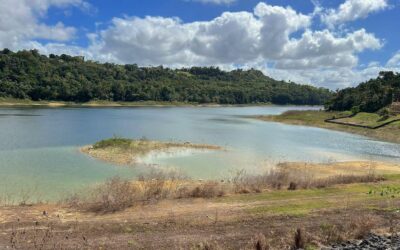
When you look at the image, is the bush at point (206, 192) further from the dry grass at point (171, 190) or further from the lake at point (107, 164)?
the lake at point (107, 164)

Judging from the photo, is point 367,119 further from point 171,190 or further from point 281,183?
point 171,190

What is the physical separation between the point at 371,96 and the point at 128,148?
86.4 m

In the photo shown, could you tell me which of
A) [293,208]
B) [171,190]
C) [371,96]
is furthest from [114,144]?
[371,96]

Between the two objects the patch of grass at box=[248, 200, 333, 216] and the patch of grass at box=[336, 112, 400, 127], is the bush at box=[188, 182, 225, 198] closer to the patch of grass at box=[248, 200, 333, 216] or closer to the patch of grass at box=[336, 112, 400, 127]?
the patch of grass at box=[248, 200, 333, 216]

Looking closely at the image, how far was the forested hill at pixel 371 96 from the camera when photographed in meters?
106

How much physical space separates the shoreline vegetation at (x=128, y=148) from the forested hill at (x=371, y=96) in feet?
228

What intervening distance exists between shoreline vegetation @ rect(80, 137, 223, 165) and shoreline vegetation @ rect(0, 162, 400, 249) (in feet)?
55.1

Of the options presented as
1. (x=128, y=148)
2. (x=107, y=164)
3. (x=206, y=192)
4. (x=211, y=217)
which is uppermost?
(x=206, y=192)

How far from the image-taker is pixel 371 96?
112750 millimetres

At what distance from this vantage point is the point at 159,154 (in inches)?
1674

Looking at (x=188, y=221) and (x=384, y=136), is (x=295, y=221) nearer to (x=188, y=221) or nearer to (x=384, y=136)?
(x=188, y=221)

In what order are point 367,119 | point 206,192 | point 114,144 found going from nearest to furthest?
point 206,192 < point 114,144 < point 367,119

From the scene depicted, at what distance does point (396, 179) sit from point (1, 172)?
83.6 feet

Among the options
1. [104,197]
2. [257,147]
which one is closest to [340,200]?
[104,197]
